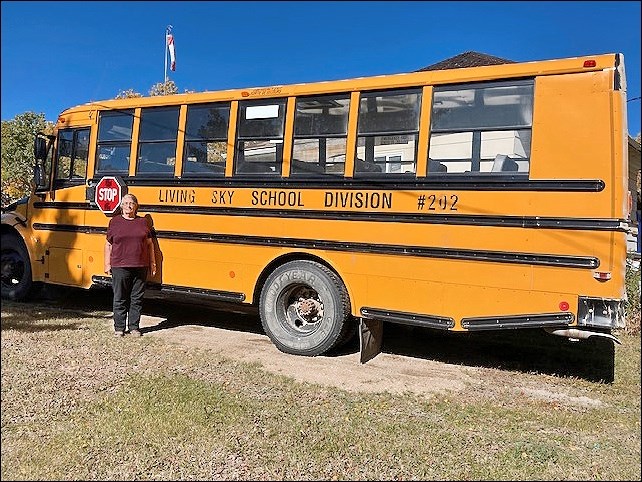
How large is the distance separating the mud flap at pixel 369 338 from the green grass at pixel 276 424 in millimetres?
924

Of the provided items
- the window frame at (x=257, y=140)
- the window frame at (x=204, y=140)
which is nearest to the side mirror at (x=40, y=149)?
the window frame at (x=204, y=140)

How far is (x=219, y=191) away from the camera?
5.93 metres

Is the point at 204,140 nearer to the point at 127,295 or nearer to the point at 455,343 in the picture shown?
the point at 127,295

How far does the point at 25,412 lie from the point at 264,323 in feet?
8.47

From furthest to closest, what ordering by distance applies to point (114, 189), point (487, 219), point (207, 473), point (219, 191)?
point (114, 189) → point (219, 191) → point (487, 219) → point (207, 473)

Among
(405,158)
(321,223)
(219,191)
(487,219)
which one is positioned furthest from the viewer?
(219,191)

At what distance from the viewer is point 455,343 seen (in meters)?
6.33

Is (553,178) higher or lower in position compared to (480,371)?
higher

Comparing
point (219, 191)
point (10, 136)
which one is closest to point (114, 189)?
point (219, 191)

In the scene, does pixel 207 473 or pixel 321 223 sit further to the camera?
pixel 321 223

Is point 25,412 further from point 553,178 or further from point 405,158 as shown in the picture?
point 553,178

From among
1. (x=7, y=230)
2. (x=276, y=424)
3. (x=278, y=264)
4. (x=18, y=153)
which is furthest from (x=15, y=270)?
(x=18, y=153)

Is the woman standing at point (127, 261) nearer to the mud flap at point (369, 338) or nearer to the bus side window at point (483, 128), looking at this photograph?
the mud flap at point (369, 338)

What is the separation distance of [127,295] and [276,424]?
3.09 meters
